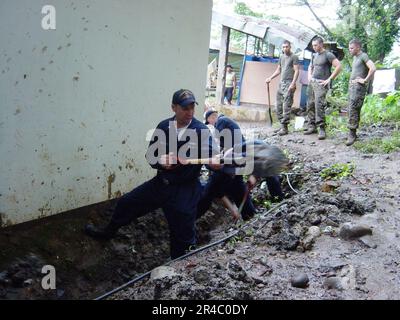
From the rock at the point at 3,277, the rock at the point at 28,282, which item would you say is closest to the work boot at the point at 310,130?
the rock at the point at 28,282

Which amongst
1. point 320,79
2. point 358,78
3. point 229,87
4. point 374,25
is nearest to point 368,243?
point 358,78

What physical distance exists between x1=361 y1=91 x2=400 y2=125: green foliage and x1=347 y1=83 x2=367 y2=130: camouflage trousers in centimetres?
253

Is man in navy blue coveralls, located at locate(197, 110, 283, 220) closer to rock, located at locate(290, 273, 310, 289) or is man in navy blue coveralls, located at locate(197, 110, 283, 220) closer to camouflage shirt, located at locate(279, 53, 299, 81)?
rock, located at locate(290, 273, 310, 289)

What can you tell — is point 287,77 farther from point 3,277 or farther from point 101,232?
point 3,277

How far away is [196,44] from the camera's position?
20.5 feet

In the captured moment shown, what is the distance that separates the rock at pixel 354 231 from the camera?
12.8ft

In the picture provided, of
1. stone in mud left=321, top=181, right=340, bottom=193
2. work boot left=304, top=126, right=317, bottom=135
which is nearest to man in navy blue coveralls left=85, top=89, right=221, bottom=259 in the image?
stone in mud left=321, top=181, right=340, bottom=193

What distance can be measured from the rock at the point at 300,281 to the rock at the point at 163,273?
3.24ft

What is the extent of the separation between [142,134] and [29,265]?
2.38 metres

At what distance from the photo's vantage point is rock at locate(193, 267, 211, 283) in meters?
3.17

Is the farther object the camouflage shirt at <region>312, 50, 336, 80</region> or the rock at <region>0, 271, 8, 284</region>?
the camouflage shirt at <region>312, 50, 336, 80</region>

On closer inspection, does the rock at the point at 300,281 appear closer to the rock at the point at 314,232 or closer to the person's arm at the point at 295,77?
the rock at the point at 314,232

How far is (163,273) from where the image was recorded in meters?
3.48

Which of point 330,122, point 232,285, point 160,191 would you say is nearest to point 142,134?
point 160,191
